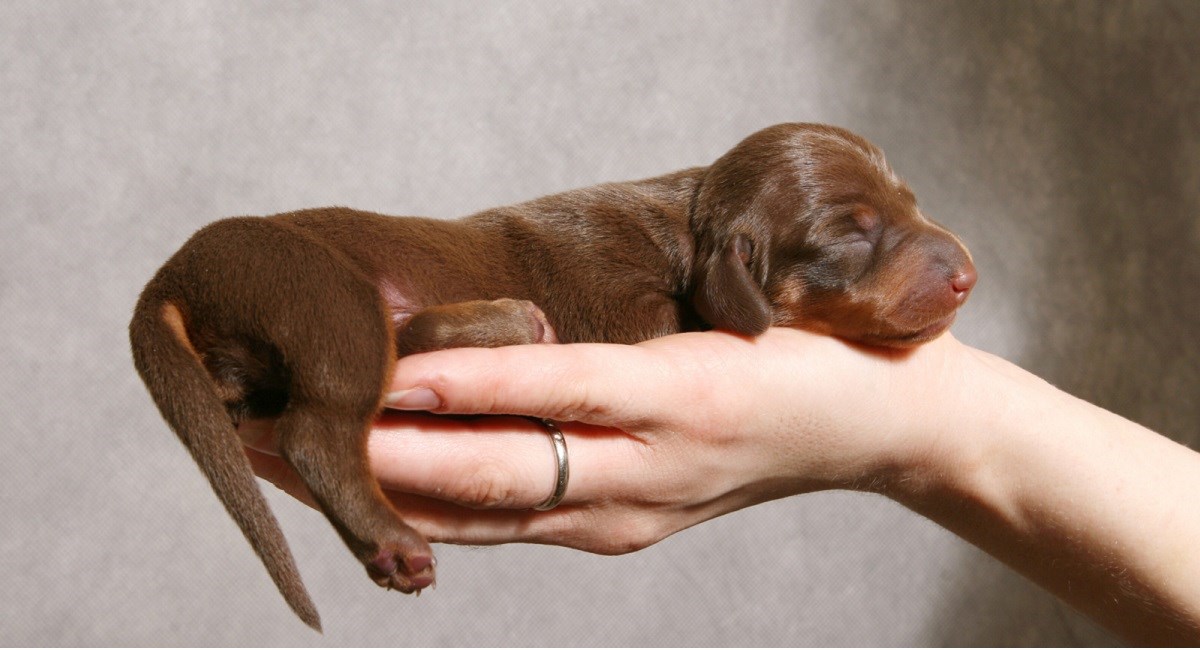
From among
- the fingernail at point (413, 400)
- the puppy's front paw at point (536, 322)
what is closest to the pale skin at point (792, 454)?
the fingernail at point (413, 400)

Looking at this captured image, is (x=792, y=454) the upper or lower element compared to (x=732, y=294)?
lower

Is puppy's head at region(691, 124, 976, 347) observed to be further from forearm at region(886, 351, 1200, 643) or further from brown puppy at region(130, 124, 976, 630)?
forearm at region(886, 351, 1200, 643)

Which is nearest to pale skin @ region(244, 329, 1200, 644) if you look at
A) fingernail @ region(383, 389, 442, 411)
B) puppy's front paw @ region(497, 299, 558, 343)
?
fingernail @ region(383, 389, 442, 411)

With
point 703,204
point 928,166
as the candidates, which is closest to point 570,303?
point 703,204

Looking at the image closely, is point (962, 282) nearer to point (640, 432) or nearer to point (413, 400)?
point (640, 432)

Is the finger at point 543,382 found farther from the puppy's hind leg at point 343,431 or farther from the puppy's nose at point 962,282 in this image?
the puppy's nose at point 962,282

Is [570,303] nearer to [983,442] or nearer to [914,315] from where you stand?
[914,315]

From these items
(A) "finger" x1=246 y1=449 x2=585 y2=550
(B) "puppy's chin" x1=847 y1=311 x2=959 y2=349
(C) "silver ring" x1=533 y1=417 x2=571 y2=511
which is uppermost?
(B) "puppy's chin" x1=847 y1=311 x2=959 y2=349

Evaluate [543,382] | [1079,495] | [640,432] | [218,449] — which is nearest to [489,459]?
[543,382]
